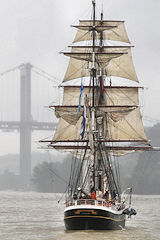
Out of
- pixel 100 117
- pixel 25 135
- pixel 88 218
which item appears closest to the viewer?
pixel 88 218

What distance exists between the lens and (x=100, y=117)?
4906 cm

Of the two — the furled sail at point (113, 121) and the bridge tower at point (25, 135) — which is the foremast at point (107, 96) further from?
the bridge tower at point (25, 135)

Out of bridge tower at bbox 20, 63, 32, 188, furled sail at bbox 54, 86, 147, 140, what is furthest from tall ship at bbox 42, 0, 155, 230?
bridge tower at bbox 20, 63, 32, 188

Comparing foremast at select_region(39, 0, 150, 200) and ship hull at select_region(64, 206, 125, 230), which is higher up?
foremast at select_region(39, 0, 150, 200)

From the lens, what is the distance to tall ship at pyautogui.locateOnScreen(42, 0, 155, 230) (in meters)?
35.9

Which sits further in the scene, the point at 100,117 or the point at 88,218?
the point at 100,117

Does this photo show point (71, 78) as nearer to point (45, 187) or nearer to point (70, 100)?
point (70, 100)

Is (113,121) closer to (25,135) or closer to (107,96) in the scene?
(107,96)

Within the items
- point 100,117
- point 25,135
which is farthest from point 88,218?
point 25,135

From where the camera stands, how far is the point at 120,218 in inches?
1403

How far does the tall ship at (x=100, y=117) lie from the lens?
3592 centimetres

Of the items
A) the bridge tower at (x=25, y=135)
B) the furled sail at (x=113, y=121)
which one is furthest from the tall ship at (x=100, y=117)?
the bridge tower at (x=25, y=135)

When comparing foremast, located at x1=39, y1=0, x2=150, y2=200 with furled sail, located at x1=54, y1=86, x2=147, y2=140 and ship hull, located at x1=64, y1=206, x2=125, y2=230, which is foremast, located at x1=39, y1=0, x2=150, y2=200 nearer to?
furled sail, located at x1=54, y1=86, x2=147, y2=140

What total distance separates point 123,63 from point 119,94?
352 centimetres
